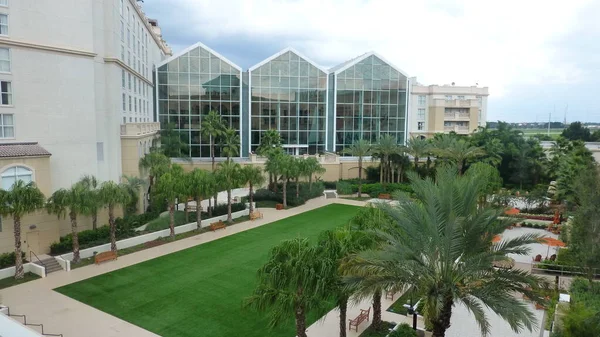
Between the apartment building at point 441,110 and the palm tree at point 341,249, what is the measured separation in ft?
166

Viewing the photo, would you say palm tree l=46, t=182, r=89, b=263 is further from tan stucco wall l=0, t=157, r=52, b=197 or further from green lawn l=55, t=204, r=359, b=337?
green lawn l=55, t=204, r=359, b=337

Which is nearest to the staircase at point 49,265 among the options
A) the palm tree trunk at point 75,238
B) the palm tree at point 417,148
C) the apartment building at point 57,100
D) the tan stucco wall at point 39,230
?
the palm tree trunk at point 75,238

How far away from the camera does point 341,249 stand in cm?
1351

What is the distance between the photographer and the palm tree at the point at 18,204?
21.1 metres

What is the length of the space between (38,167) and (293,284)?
63.3 feet

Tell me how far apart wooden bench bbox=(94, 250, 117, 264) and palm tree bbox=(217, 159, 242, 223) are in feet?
30.0

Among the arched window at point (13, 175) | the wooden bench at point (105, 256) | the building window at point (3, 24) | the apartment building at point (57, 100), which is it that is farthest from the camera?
the apartment building at point (57, 100)

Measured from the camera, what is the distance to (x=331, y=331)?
16844 millimetres

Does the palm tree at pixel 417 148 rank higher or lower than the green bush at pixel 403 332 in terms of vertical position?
higher

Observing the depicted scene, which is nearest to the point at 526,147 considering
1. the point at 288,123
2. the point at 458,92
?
the point at 458,92

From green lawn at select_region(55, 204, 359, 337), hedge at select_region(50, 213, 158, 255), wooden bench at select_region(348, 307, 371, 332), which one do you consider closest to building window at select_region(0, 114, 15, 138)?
hedge at select_region(50, 213, 158, 255)

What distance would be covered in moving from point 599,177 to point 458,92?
49.5m

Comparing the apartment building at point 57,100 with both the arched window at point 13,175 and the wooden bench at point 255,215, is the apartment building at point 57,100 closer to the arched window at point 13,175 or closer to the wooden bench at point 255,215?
the arched window at point 13,175

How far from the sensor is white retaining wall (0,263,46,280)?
2177 cm
